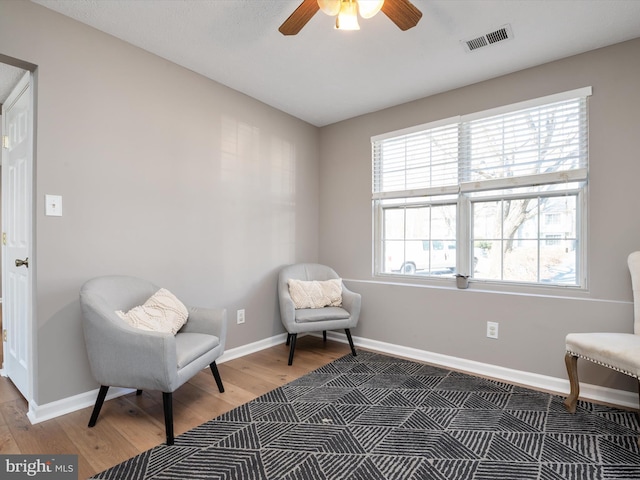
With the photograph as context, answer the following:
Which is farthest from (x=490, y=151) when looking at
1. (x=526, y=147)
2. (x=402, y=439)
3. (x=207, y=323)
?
(x=207, y=323)

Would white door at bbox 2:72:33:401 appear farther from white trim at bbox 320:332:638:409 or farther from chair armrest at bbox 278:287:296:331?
white trim at bbox 320:332:638:409

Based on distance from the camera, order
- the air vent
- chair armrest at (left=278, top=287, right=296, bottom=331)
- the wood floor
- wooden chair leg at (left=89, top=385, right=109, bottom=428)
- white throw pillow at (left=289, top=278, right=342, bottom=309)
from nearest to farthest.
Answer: the wood floor
wooden chair leg at (left=89, top=385, right=109, bottom=428)
the air vent
chair armrest at (left=278, top=287, right=296, bottom=331)
white throw pillow at (left=289, top=278, right=342, bottom=309)

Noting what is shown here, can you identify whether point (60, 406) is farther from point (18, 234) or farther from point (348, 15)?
point (348, 15)

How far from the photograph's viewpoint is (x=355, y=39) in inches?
92.3

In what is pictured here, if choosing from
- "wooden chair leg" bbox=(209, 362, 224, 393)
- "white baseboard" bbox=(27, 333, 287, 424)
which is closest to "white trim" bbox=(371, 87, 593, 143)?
"wooden chair leg" bbox=(209, 362, 224, 393)

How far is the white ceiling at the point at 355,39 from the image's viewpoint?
6.64ft

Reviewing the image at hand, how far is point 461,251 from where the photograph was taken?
3.07m

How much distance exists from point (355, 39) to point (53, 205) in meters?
2.26

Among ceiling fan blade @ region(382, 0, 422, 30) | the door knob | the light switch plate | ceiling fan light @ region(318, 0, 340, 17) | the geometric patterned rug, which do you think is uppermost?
ceiling fan blade @ region(382, 0, 422, 30)

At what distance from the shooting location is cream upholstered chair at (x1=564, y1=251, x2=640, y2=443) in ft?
5.95

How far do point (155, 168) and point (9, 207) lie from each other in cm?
114

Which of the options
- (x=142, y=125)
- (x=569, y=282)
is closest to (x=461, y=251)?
(x=569, y=282)

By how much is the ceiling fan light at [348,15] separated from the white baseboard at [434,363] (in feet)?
8.84

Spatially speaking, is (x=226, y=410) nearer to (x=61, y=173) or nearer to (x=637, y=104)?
(x=61, y=173)
